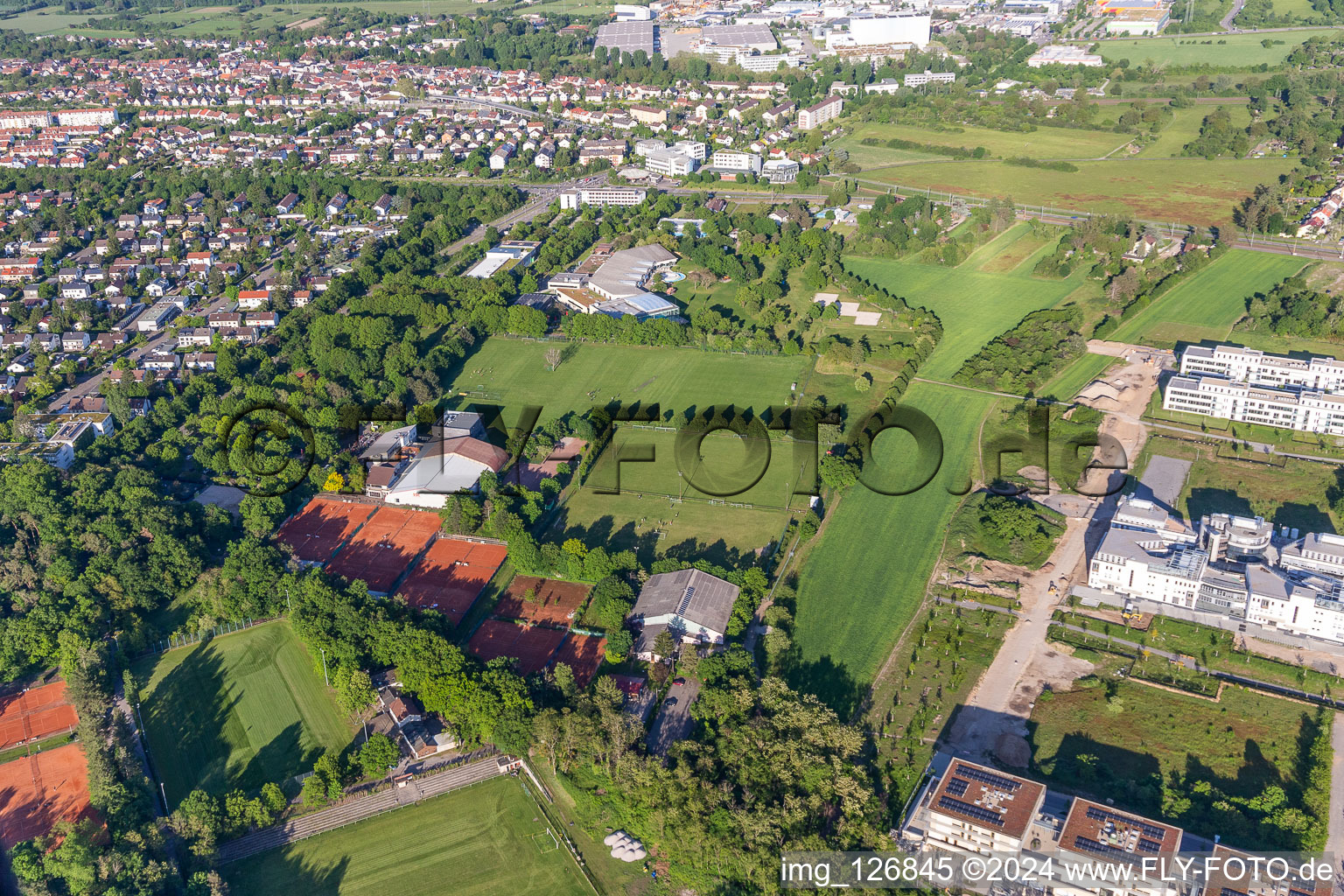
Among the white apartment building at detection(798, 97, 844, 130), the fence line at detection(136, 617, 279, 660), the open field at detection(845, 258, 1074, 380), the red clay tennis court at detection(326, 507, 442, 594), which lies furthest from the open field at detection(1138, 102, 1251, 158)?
the fence line at detection(136, 617, 279, 660)

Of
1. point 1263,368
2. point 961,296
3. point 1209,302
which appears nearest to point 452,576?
point 961,296

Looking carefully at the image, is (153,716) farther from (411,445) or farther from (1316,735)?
(1316,735)

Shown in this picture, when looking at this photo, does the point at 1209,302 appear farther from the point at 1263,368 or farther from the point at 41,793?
the point at 41,793

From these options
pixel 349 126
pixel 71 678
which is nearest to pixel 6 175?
pixel 349 126

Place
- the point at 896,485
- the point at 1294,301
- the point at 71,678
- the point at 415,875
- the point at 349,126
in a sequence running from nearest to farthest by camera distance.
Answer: the point at 415,875
the point at 71,678
the point at 896,485
the point at 1294,301
the point at 349,126

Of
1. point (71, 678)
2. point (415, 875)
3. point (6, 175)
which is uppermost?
point (6, 175)

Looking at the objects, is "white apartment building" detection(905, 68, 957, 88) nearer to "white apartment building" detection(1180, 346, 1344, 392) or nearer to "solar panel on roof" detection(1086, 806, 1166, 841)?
"white apartment building" detection(1180, 346, 1344, 392)
